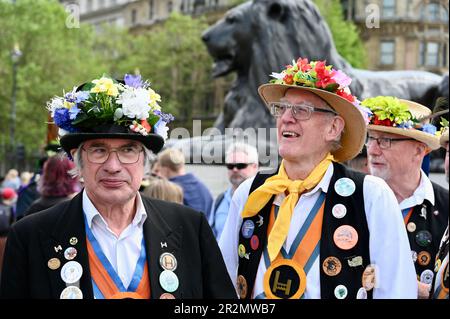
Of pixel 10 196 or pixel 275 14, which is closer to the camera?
pixel 10 196

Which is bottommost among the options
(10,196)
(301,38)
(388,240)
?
(10,196)

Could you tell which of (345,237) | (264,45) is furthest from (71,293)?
(264,45)

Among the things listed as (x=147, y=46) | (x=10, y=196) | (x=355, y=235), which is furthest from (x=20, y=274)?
(x=147, y=46)

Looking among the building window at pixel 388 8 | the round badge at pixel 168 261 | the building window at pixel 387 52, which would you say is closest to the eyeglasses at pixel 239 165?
the round badge at pixel 168 261

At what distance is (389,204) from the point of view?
3.89 metres

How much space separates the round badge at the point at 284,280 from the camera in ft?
12.9

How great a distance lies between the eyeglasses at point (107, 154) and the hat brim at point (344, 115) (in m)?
0.95

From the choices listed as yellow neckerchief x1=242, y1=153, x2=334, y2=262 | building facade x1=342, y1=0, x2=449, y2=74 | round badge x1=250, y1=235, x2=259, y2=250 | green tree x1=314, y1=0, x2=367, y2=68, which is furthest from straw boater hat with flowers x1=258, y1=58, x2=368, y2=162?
building facade x1=342, y1=0, x2=449, y2=74

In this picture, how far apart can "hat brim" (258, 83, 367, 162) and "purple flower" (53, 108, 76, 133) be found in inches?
44.8

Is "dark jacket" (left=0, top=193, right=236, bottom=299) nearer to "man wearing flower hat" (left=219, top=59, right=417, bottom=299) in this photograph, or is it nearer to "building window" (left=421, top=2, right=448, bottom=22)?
"man wearing flower hat" (left=219, top=59, right=417, bottom=299)

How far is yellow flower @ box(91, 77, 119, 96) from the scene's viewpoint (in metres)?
3.86

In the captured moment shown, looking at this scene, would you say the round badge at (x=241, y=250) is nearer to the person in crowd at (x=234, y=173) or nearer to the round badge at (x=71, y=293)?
the round badge at (x=71, y=293)

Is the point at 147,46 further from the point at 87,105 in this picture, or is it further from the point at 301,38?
the point at 87,105

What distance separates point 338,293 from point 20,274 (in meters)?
1.52
